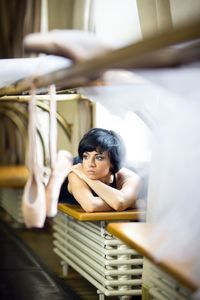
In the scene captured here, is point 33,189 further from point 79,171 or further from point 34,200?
point 79,171

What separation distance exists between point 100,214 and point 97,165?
0.18 meters

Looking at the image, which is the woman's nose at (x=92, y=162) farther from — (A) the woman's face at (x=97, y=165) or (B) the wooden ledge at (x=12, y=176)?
(B) the wooden ledge at (x=12, y=176)

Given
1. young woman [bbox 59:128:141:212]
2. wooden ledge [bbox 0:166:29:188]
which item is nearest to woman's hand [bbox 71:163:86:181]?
young woman [bbox 59:128:141:212]

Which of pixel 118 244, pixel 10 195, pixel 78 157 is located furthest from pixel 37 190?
pixel 10 195

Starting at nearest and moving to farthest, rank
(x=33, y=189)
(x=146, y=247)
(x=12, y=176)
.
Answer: (x=146, y=247), (x=33, y=189), (x=12, y=176)

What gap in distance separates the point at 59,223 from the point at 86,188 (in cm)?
73

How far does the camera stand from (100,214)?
172 cm

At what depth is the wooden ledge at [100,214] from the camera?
166 cm

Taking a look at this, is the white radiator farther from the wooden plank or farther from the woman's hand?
the wooden plank

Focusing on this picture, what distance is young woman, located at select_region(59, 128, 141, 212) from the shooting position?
162cm

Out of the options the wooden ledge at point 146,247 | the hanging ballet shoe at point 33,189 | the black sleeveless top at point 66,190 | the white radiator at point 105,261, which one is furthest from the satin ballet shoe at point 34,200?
the white radiator at point 105,261

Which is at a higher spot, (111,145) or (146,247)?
(111,145)

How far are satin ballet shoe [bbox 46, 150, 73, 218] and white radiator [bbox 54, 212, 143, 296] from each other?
0.32 meters

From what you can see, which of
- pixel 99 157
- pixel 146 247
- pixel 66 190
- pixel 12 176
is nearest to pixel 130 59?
pixel 146 247
